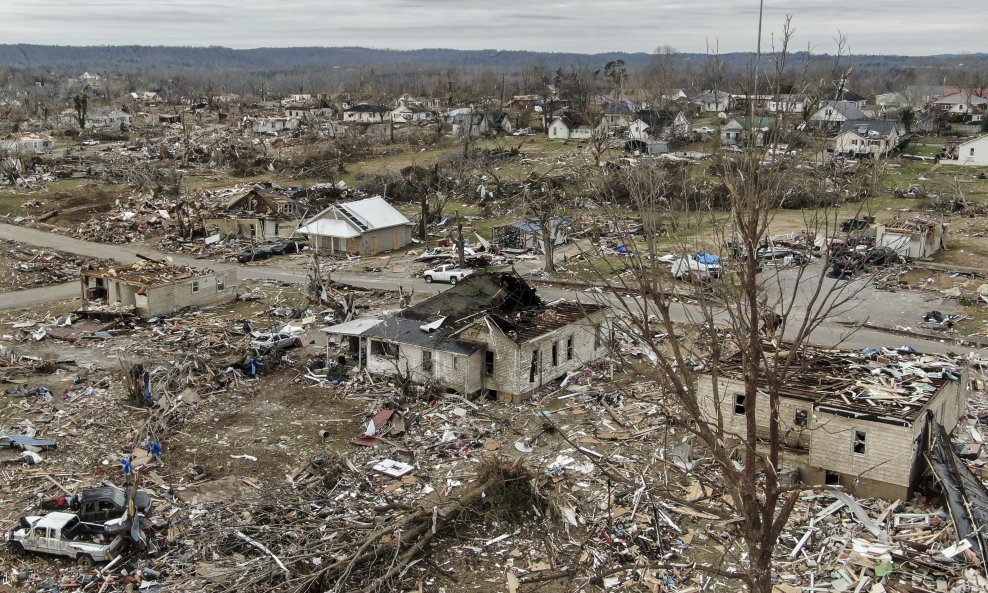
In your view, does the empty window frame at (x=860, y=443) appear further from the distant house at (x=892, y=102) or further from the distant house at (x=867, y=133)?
the distant house at (x=892, y=102)

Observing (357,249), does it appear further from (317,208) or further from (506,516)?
(506,516)

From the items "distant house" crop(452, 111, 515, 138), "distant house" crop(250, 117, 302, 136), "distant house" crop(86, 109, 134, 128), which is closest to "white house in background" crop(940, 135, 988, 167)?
"distant house" crop(452, 111, 515, 138)

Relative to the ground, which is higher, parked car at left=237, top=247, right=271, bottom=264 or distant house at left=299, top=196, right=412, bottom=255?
distant house at left=299, top=196, right=412, bottom=255

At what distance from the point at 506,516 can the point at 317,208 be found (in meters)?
43.3

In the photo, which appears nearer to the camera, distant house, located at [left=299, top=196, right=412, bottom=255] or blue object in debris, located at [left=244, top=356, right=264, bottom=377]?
blue object in debris, located at [left=244, top=356, right=264, bottom=377]

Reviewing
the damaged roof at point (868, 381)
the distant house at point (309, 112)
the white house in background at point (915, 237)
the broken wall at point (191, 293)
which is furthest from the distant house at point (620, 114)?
the damaged roof at point (868, 381)

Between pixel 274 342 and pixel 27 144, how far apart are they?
72879 millimetres

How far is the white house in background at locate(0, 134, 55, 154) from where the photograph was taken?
276 ft

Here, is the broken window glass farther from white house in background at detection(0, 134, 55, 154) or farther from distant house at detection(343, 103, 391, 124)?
distant house at detection(343, 103, 391, 124)

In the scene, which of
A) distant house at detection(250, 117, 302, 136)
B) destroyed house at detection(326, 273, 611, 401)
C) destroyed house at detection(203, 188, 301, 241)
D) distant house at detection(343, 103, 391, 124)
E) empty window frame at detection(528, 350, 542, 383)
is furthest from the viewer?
distant house at detection(343, 103, 391, 124)

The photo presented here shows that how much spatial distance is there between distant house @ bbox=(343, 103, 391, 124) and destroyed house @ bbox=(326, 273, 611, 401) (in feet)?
297

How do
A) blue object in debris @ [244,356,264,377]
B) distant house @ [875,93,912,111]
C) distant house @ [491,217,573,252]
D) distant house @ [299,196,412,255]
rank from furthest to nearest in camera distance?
distant house @ [875,93,912,111], distant house @ [491,217,573,252], distant house @ [299,196,412,255], blue object in debris @ [244,356,264,377]

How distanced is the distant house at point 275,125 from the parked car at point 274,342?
267 feet

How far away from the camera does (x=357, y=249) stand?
46250 millimetres
